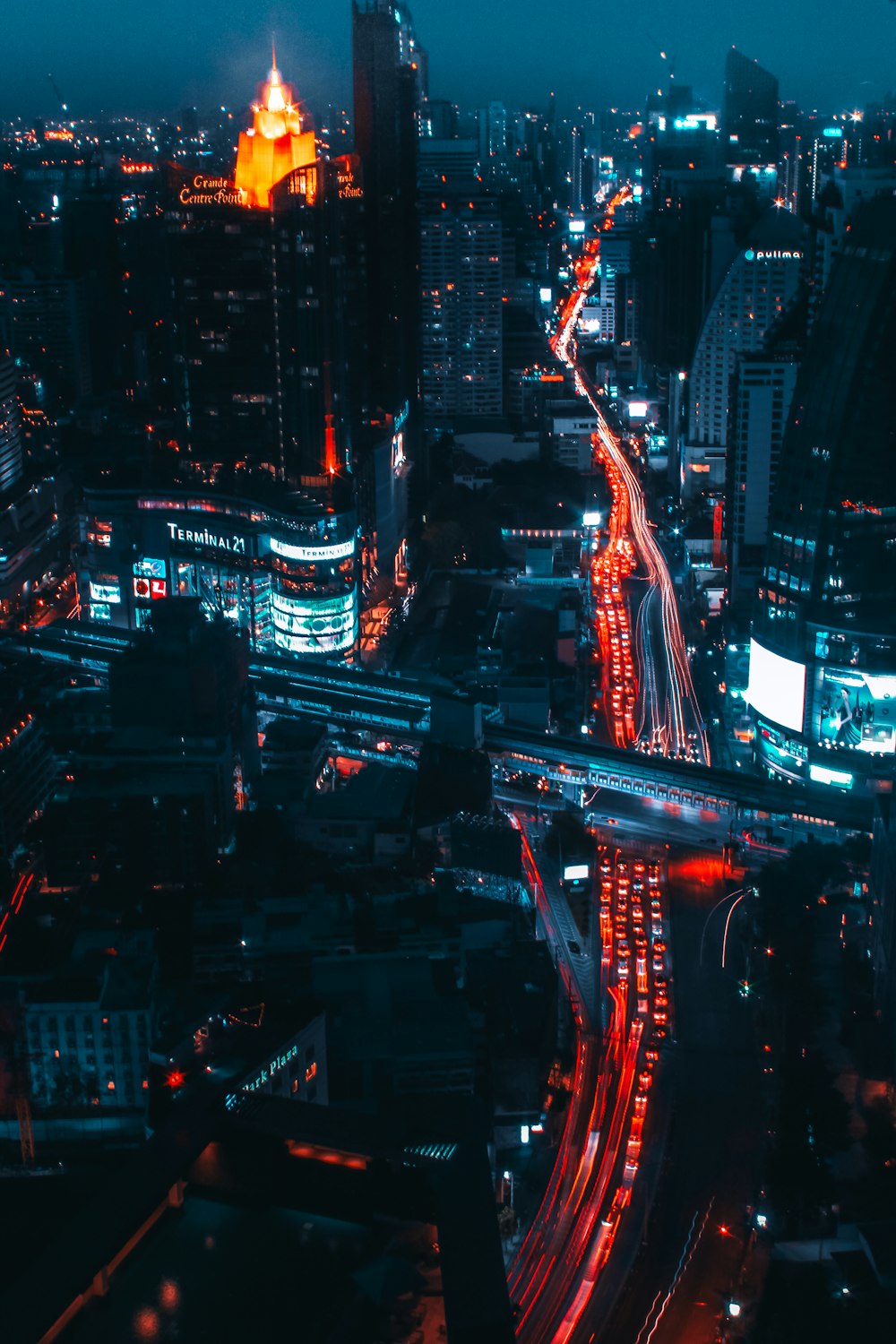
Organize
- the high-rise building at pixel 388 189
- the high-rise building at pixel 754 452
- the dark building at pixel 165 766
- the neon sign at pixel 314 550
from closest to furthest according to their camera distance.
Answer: the dark building at pixel 165 766
the neon sign at pixel 314 550
the high-rise building at pixel 754 452
the high-rise building at pixel 388 189

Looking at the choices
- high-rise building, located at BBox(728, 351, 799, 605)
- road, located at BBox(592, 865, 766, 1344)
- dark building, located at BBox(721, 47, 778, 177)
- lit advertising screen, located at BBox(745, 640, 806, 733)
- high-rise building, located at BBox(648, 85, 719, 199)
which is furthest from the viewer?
high-rise building, located at BBox(648, 85, 719, 199)

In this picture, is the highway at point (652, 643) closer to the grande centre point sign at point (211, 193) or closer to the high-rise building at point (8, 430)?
the grande centre point sign at point (211, 193)

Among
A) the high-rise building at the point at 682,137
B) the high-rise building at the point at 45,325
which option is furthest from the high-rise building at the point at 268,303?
the high-rise building at the point at 682,137

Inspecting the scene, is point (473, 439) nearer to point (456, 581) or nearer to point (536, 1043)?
point (456, 581)

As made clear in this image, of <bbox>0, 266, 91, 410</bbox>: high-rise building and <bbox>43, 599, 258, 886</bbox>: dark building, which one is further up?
<bbox>0, 266, 91, 410</bbox>: high-rise building

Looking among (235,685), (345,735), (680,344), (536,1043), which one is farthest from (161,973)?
(680,344)

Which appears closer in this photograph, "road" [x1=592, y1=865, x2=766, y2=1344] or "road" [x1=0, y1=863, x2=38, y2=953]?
"road" [x1=592, y1=865, x2=766, y2=1344]

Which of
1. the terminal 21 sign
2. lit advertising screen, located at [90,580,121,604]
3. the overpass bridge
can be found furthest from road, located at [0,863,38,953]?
lit advertising screen, located at [90,580,121,604]

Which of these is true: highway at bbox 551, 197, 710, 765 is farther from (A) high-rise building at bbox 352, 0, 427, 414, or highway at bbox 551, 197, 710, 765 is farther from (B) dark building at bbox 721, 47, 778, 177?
(B) dark building at bbox 721, 47, 778, 177
